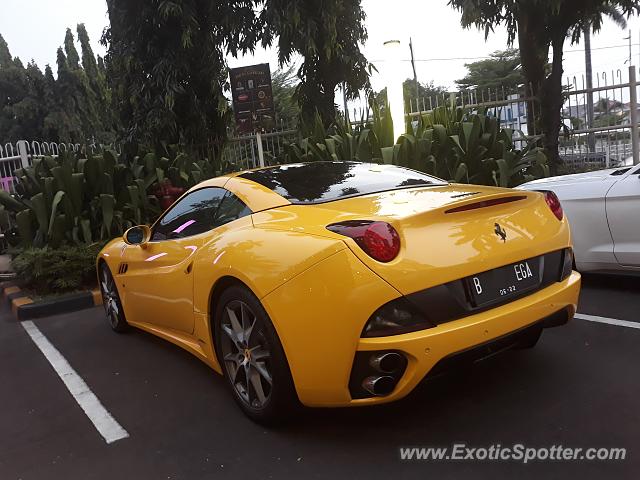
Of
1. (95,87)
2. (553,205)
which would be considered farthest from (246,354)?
(95,87)

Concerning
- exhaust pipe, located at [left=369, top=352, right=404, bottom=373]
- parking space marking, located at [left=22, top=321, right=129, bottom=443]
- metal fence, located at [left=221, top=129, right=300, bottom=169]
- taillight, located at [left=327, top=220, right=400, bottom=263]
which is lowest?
parking space marking, located at [left=22, top=321, right=129, bottom=443]

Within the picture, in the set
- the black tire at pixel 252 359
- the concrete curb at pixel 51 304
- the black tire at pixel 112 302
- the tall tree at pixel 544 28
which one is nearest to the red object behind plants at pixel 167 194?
the concrete curb at pixel 51 304

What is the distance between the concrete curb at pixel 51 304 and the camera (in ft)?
20.2

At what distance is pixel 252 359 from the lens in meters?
2.95

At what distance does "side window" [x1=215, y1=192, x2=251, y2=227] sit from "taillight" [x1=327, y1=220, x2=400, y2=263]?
90cm

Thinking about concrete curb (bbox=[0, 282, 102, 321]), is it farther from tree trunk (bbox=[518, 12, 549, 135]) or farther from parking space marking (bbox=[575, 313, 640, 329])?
tree trunk (bbox=[518, 12, 549, 135])

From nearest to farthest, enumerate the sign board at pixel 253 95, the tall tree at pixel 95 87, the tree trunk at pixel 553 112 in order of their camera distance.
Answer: the sign board at pixel 253 95, the tree trunk at pixel 553 112, the tall tree at pixel 95 87

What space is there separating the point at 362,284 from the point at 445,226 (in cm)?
53

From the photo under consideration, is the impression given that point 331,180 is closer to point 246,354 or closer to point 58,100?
point 246,354

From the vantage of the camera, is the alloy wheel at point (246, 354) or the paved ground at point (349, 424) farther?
the alloy wheel at point (246, 354)

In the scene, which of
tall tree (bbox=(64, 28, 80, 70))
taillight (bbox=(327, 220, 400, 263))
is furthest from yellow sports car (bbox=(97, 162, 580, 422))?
tall tree (bbox=(64, 28, 80, 70))

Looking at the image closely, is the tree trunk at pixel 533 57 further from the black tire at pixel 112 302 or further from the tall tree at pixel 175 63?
the black tire at pixel 112 302

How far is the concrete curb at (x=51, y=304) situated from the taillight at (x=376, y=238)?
470 cm

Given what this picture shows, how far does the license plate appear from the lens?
8.73 ft
